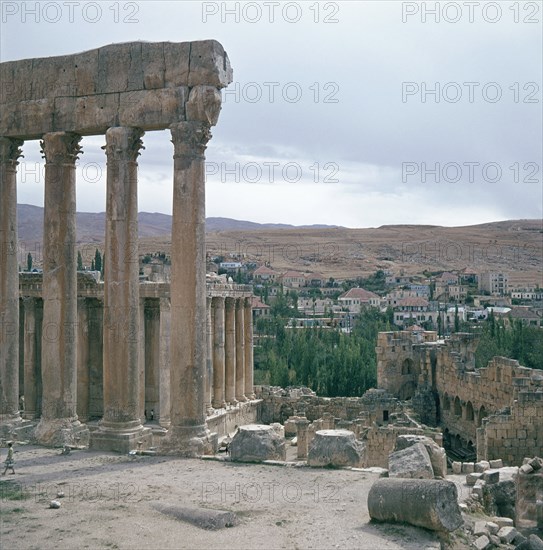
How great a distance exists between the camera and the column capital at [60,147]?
18.9 m

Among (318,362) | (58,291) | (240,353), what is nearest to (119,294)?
(58,291)

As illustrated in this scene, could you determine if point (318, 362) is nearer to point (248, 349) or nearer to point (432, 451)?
point (248, 349)

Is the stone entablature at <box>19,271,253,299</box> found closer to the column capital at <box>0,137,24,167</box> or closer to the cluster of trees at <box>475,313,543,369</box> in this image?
the column capital at <box>0,137,24,167</box>

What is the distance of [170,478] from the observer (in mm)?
15102

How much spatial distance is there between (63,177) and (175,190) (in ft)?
11.2

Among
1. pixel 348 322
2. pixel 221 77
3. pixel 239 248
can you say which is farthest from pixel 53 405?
pixel 239 248

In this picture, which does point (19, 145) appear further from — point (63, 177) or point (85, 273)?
point (85, 273)

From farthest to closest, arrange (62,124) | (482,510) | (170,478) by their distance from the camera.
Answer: (62,124) → (482,510) → (170,478)

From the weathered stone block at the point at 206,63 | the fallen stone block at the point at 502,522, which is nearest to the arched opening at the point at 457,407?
the fallen stone block at the point at 502,522

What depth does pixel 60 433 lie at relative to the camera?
737 inches

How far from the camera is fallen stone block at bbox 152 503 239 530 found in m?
11.9

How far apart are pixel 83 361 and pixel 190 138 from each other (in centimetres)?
1606

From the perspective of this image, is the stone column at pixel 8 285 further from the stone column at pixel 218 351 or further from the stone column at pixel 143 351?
the stone column at pixel 218 351

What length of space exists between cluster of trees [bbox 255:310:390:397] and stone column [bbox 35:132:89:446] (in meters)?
34.0
